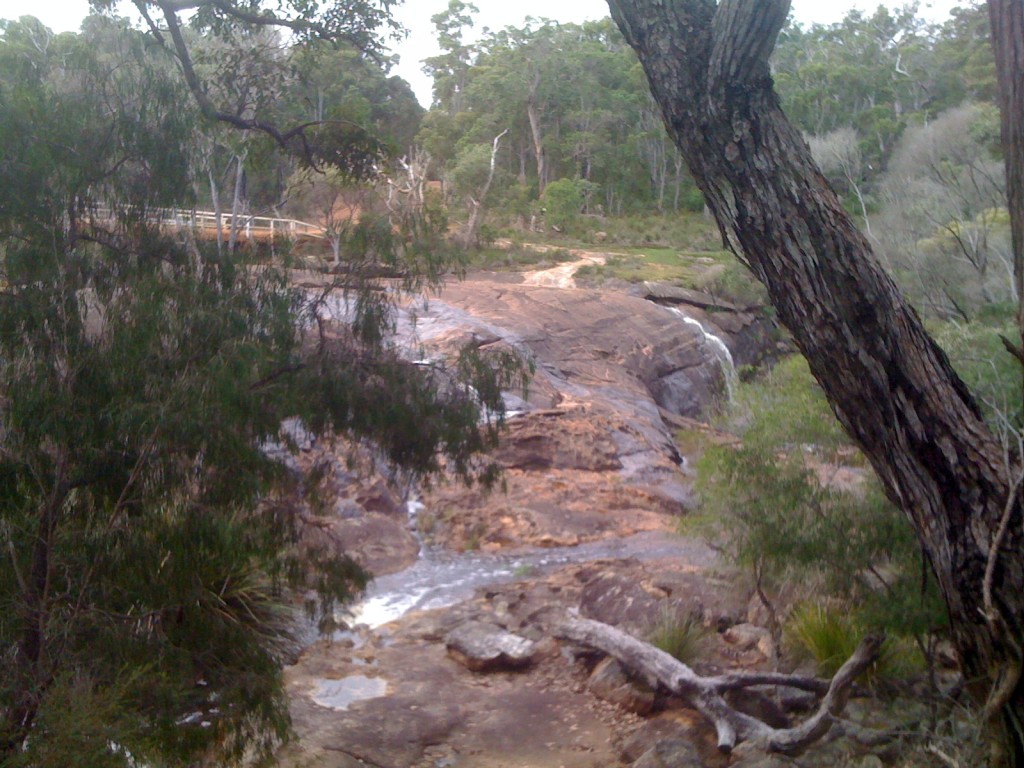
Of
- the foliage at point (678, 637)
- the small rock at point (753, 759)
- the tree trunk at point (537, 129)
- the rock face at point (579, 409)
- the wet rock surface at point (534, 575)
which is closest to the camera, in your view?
the small rock at point (753, 759)

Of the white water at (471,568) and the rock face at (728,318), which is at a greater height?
the rock face at (728,318)

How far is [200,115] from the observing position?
628 centimetres

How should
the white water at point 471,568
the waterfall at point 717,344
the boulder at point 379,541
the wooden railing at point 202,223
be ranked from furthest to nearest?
the waterfall at point 717,344 < the boulder at point 379,541 < the white water at point 471,568 < the wooden railing at point 202,223

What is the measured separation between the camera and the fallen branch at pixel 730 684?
676 centimetres

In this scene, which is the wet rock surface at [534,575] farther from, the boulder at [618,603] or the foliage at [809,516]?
the foliage at [809,516]

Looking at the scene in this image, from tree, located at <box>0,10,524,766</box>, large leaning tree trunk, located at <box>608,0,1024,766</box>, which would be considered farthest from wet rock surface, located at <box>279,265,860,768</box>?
large leaning tree trunk, located at <box>608,0,1024,766</box>

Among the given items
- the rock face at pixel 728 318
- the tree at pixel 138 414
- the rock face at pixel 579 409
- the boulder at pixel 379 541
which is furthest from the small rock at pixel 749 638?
the rock face at pixel 728 318

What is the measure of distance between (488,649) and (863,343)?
5662 millimetres

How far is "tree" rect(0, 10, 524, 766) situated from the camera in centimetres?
468

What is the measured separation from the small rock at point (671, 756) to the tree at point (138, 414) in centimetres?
247

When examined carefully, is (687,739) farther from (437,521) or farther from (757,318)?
(757,318)

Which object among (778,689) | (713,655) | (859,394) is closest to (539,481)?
(713,655)

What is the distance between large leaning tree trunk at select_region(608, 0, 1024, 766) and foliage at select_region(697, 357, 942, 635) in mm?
1672

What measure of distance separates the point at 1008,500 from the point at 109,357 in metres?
4.22
